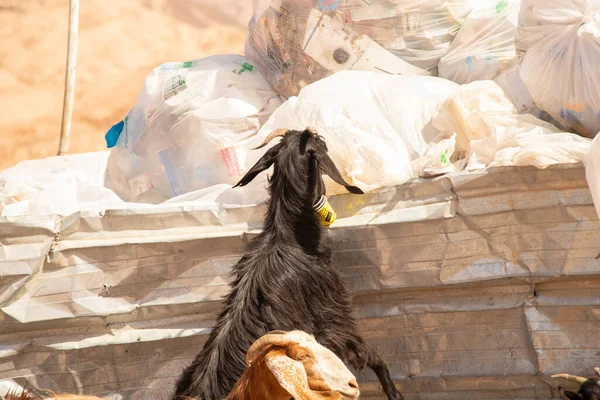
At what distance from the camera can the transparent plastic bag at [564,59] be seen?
311 centimetres

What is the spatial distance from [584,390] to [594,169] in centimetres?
79

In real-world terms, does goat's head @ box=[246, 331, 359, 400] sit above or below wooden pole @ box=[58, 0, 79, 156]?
above

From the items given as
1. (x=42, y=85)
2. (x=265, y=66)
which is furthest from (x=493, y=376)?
(x=42, y=85)

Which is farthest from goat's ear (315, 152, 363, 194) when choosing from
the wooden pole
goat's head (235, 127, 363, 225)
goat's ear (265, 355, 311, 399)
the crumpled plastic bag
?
the wooden pole

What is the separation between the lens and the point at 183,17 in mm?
11523

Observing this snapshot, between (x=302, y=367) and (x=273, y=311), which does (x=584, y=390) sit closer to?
(x=273, y=311)

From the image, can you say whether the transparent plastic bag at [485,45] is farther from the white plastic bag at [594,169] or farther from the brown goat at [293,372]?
the brown goat at [293,372]

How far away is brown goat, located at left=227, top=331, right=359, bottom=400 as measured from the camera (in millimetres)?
2100

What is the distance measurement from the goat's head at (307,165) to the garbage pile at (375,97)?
0.17m

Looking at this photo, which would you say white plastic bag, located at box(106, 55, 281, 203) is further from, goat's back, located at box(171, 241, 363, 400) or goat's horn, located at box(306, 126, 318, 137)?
goat's back, located at box(171, 241, 363, 400)

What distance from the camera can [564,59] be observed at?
10.6 feet

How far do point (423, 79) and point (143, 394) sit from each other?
192 centimetres

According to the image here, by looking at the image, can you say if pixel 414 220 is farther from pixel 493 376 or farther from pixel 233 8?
pixel 233 8

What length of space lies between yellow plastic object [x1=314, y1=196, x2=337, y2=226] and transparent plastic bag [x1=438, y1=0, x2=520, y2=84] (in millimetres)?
1126
